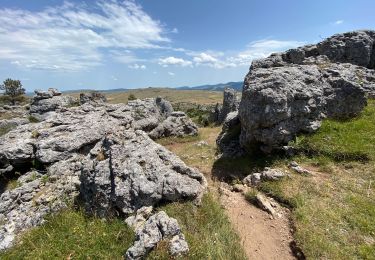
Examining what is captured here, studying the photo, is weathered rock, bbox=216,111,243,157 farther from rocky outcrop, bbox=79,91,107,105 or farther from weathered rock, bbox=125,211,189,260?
rocky outcrop, bbox=79,91,107,105

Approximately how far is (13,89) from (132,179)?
126782 millimetres

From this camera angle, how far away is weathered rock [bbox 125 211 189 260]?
8.45 meters

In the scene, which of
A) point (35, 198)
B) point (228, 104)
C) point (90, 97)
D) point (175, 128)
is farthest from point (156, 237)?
point (90, 97)

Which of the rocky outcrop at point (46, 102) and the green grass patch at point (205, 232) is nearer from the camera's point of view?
the green grass patch at point (205, 232)

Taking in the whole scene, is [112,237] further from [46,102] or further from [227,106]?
[46,102]

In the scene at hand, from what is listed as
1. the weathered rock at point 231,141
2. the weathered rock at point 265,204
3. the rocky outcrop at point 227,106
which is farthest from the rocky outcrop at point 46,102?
the weathered rock at point 265,204

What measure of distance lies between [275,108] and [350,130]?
4.91 metres

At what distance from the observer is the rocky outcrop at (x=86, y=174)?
10.9m

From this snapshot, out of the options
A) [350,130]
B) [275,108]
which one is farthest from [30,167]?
[350,130]

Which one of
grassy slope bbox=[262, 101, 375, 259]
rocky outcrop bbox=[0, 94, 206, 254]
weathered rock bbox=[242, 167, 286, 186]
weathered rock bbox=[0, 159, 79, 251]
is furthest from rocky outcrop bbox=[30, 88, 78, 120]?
grassy slope bbox=[262, 101, 375, 259]

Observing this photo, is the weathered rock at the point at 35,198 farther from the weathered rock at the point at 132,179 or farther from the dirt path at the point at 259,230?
the dirt path at the point at 259,230

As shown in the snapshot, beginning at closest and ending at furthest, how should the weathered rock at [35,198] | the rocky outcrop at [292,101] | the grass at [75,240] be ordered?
the grass at [75,240] → the weathered rock at [35,198] → the rocky outcrop at [292,101]

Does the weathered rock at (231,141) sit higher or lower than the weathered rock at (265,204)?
higher

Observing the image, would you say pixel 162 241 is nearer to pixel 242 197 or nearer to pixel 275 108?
pixel 242 197
